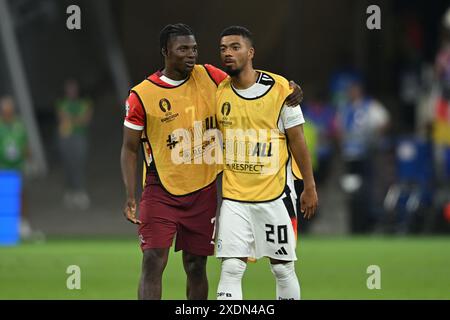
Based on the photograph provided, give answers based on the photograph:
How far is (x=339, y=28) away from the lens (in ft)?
119

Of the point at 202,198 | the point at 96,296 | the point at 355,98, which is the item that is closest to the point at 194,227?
the point at 202,198

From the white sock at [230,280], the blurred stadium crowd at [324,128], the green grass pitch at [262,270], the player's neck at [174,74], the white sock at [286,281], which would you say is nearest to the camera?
the white sock at [230,280]

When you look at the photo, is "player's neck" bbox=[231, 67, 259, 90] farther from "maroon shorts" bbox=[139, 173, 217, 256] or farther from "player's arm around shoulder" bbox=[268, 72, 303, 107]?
"maroon shorts" bbox=[139, 173, 217, 256]

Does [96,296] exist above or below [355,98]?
below

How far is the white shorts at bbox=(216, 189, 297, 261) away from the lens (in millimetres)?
10141

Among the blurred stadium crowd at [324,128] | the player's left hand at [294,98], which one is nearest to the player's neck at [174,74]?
the player's left hand at [294,98]

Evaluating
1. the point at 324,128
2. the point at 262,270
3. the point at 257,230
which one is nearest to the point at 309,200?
the point at 257,230

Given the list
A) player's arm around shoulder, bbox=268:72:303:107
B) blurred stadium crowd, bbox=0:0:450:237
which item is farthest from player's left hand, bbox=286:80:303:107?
blurred stadium crowd, bbox=0:0:450:237

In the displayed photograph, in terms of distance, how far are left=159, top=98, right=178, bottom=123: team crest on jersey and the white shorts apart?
817 mm

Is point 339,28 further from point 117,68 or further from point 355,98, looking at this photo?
point 355,98

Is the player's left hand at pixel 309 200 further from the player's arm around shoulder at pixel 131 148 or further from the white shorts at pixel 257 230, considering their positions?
the player's arm around shoulder at pixel 131 148

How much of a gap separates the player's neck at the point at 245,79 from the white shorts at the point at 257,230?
912 mm

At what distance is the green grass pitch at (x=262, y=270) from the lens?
1365 centimetres

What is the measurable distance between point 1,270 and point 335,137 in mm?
11429
